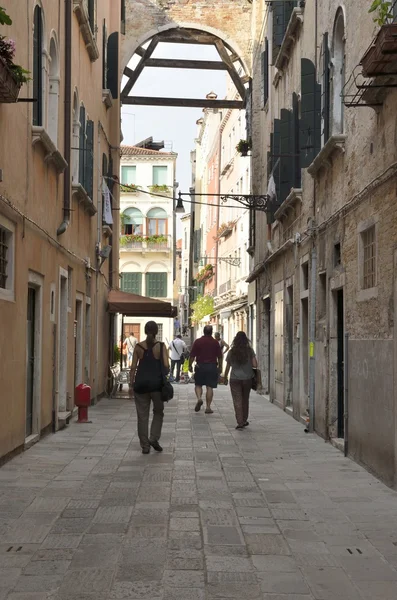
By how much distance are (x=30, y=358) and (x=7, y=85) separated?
17.0 feet

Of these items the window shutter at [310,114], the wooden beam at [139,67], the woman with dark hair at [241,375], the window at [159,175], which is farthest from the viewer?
the window at [159,175]

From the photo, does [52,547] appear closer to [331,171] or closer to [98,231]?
[331,171]

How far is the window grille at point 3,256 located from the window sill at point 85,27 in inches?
269

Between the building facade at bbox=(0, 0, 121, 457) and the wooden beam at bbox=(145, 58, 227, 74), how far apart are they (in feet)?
25.3

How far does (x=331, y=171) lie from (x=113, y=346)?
45.4 feet

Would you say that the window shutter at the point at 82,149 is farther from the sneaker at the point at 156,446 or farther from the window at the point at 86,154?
the sneaker at the point at 156,446

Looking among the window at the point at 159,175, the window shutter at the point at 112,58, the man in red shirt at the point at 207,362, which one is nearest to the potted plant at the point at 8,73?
the man in red shirt at the point at 207,362

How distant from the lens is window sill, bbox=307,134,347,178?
1247cm

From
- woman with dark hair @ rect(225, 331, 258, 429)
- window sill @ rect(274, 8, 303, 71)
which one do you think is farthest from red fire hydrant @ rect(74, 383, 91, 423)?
window sill @ rect(274, 8, 303, 71)

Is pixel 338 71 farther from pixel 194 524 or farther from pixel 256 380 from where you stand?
pixel 194 524

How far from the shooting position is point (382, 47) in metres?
7.88

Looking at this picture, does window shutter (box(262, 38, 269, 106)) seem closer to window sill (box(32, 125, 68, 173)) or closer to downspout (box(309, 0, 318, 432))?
downspout (box(309, 0, 318, 432))

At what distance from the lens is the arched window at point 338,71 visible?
1320 cm

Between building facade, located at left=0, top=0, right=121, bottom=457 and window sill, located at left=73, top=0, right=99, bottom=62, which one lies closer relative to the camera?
building facade, located at left=0, top=0, right=121, bottom=457
